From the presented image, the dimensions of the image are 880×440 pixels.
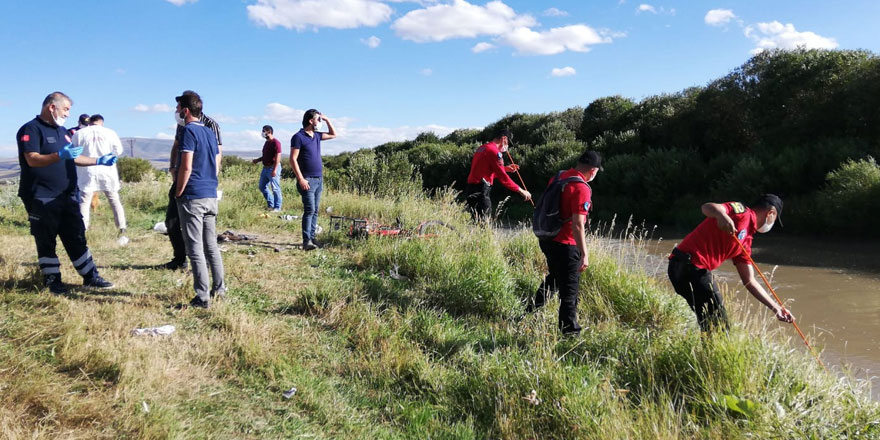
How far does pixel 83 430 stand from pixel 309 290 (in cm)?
255

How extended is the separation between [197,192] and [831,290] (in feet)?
26.6

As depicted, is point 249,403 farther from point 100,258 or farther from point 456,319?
point 100,258

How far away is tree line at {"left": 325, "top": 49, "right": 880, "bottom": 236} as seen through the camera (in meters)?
11.3

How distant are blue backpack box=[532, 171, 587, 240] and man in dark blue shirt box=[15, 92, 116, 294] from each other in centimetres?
424

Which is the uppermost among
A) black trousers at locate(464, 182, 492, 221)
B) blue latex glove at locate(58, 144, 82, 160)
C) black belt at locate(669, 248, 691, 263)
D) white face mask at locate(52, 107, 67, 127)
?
white face mask at locate(52, 107, 67, 127)

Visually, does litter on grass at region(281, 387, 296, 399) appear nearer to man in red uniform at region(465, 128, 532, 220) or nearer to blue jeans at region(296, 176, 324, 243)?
blue jeans at region(296, 176, 324, 243)

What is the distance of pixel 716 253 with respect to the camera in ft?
13.8

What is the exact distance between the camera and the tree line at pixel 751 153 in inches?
446

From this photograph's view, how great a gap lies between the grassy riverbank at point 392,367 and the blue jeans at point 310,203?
1.59 meters

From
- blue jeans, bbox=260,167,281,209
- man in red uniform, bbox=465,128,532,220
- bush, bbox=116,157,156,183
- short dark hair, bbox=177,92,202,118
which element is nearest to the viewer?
short dark hair, bbox=177,92,202,118

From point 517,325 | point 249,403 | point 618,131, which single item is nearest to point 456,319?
point 517,325

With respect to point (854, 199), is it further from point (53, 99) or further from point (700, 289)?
point (53, 99)

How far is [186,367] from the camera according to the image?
363 centimetres

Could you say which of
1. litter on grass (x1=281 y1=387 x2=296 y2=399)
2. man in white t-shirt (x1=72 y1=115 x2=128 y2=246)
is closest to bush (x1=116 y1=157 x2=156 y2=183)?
man in white t-shirt (x1=72 y1=115 x2=128 y2=246)
